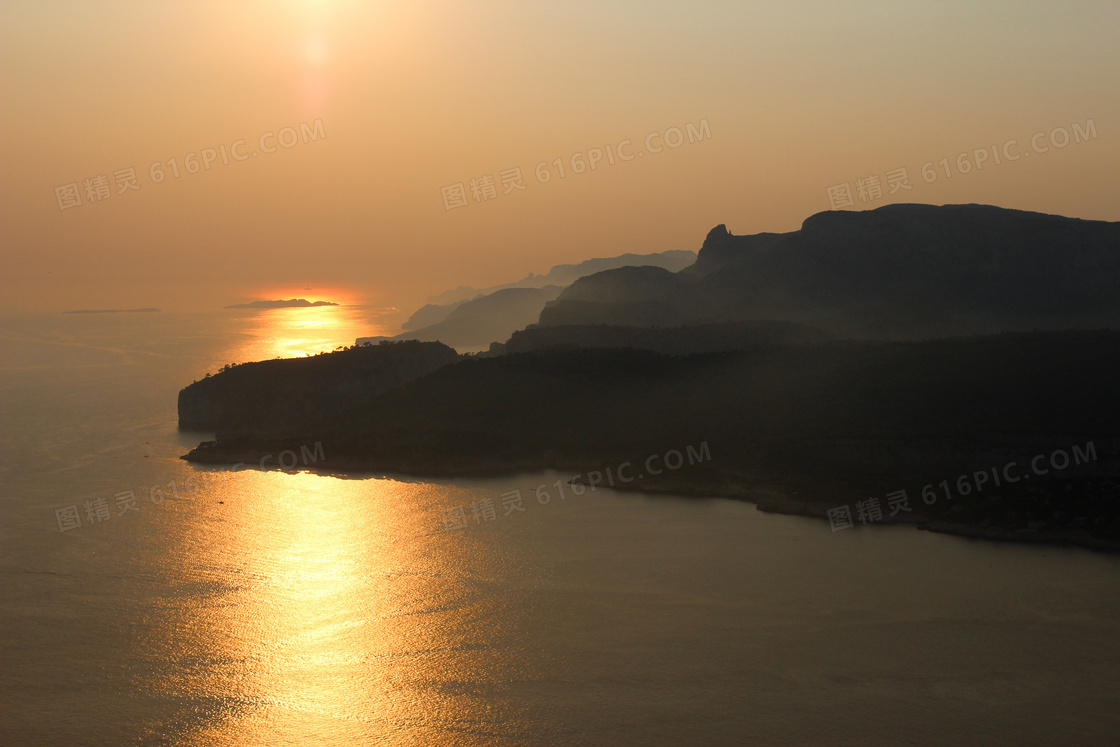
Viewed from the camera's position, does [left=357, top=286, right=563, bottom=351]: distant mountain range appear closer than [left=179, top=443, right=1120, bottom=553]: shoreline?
No

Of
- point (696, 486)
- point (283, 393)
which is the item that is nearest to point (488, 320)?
point (283, 393)

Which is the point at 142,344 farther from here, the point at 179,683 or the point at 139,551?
the point at 179,683

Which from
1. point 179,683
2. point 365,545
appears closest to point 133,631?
point 179,683

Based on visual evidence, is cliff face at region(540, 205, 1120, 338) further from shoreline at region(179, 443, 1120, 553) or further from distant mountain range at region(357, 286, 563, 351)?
distant mountain range at region(357, 286, 563, 351)

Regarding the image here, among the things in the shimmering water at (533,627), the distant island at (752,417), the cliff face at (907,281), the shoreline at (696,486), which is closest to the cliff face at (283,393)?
the distant island at (752,417)

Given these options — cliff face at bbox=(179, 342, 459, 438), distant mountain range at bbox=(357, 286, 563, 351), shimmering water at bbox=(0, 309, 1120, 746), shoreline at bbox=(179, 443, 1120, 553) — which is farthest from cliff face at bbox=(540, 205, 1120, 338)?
distant mountain range at bbox=(357, 286, 563, 351)

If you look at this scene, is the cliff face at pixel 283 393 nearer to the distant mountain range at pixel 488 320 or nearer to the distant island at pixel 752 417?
the distant island at pixel 752 417

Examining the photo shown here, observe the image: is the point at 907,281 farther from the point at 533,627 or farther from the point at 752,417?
the point at 533,627
